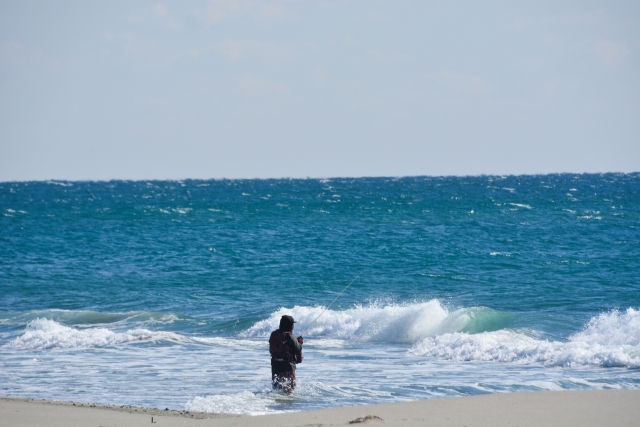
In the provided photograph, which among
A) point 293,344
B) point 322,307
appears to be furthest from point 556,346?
point 322,307

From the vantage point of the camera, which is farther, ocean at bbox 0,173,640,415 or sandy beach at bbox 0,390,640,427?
ocean at bbox 0,173,640,415

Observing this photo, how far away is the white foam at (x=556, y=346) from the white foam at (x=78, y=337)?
15.5ft

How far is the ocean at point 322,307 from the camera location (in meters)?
10.0

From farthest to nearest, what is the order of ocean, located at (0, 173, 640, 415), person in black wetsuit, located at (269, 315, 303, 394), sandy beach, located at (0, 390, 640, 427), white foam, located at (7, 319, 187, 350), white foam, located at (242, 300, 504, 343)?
1. white foam, located at (242, 300, 504, 343)
2. white foam, located at (7, 319, 187, 350)
3. ocean, located at (0, 173, 640, 415)
4. person in black wetsuit, located at (269, 315, 303, 394)
5. sandy beach, located at (0, 390, 640, 427)

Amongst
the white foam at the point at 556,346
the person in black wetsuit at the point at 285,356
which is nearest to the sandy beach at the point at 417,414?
the person in black wetsuit at the point at 285,356

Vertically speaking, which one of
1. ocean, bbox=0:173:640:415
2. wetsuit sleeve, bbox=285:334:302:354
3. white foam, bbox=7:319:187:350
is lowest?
white foam, bbox=7:319:187:350

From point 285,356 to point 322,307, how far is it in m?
7.24

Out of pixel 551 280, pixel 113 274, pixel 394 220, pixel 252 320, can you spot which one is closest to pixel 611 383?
pixel 252 320

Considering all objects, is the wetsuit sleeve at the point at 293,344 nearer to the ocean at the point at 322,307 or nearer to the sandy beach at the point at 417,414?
the ocean at the point at 322,307

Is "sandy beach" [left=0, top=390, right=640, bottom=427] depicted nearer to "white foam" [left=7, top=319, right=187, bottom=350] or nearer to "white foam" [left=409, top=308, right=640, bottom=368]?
"white foam" [left=409, top=308, right=640, bottom=368]

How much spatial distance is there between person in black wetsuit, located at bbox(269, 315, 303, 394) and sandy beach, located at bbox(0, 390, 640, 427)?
145 cm

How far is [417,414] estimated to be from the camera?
7.53m

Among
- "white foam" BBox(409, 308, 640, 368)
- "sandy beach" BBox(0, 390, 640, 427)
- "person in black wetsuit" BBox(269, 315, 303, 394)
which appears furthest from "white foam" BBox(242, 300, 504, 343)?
"sandy beach" BBox(0, 390, 640, 427)

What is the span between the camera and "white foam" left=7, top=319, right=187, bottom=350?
1355 cm
